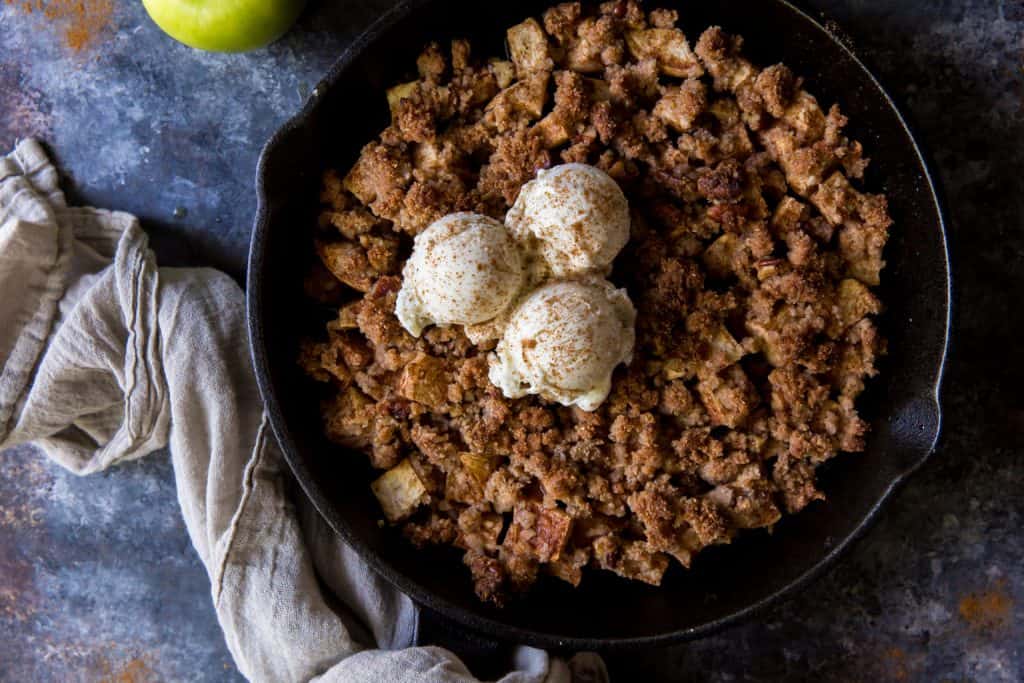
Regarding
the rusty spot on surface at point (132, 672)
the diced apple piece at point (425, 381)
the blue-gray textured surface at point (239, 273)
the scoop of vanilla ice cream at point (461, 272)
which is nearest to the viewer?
the scoop of vanilla ice cream at point (461, 272)

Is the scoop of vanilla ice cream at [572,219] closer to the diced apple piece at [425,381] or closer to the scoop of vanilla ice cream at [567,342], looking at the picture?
the scoop of vanilla ice cream at [567,342]

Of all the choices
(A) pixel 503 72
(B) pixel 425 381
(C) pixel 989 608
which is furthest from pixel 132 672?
(C) pixel 989 608

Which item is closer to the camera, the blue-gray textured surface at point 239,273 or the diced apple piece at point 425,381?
the diced apple piece at point 425,381

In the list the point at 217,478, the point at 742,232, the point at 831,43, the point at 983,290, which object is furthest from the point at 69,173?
the point at 983,290

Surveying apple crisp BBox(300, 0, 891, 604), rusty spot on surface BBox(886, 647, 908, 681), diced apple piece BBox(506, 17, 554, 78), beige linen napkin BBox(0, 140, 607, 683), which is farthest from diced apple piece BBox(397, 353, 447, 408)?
rusty spot on surface BBox(886, 647, 908, 681)

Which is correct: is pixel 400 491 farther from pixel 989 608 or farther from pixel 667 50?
pixel 989 608

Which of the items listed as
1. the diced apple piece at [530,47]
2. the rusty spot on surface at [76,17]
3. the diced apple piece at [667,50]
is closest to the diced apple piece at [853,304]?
the diced apple piece at [667,50]

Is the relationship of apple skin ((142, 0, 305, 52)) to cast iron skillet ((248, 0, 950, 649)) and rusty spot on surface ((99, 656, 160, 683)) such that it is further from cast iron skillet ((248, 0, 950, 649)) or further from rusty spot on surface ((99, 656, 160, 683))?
rusty spot on surface ((99, 656, 160, 683))
